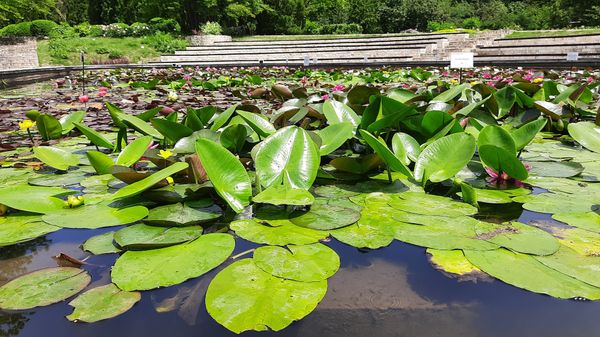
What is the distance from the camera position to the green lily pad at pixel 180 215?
96 cm

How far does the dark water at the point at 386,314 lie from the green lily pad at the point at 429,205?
0.28 metres

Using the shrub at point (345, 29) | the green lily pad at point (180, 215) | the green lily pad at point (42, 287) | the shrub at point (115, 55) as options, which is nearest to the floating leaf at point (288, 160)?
the green lily pad at point (180, 215)

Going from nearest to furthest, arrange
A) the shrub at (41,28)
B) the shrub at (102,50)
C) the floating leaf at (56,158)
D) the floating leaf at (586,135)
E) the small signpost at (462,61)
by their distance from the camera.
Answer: the floating leaf at (586,135)
the floating leaf at (56,158)
the small signpost at (462,61)
the shrub at (102,50)
the shrub at (41,28)

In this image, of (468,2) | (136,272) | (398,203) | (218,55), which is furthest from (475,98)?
(468,2)

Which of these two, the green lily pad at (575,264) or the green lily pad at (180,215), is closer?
the green lily pad at (575,264)

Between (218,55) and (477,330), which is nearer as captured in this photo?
(477,330)

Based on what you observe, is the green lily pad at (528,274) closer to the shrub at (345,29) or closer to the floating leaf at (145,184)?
the floating leaf at (145,184)

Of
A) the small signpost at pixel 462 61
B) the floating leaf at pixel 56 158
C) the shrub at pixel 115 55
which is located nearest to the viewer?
the floating leaf at pixel 56 158

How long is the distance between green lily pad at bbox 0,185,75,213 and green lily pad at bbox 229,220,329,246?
53cm

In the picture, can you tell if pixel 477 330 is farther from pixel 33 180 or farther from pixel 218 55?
pixel 218 55

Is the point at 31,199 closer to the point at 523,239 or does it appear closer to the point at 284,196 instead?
the point at 284,196

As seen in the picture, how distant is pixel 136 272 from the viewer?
2.47ft

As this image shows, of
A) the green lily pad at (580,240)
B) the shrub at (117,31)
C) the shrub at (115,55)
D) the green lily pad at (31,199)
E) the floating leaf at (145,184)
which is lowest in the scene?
the green lily pad at (580,240)

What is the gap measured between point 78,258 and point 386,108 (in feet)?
3.64
